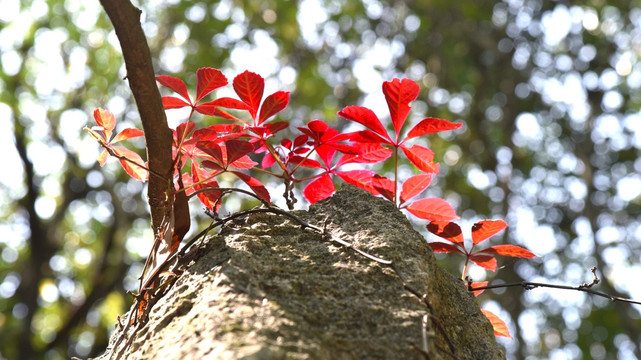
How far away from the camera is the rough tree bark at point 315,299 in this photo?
2.28ft

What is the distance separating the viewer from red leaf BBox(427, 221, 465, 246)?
1.09 metres

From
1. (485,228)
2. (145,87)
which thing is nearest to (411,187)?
(485,228)

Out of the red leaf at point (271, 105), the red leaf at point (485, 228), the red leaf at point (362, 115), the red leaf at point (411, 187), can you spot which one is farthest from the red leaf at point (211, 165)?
the red leaf at point (485, 228)

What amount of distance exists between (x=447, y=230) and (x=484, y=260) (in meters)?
0.12

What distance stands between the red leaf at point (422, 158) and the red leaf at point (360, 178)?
88mm

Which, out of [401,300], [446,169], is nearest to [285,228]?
[401,300]

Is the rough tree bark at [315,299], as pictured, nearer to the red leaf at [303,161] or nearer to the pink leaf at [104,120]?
the red leaf at [303,161]

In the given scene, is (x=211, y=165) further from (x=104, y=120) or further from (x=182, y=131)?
(x=104, y=120)

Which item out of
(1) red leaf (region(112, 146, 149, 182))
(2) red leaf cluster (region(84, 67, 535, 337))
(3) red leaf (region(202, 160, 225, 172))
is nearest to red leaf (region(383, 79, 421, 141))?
(2) red leaf cluster (region(84, 67, 535, 337))

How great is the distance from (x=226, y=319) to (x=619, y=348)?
37.6 feet

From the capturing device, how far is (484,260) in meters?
1.14

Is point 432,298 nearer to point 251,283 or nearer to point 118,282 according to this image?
point 251,283

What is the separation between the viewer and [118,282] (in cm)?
864

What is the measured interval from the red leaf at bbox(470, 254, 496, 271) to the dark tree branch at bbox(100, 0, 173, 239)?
594mm
